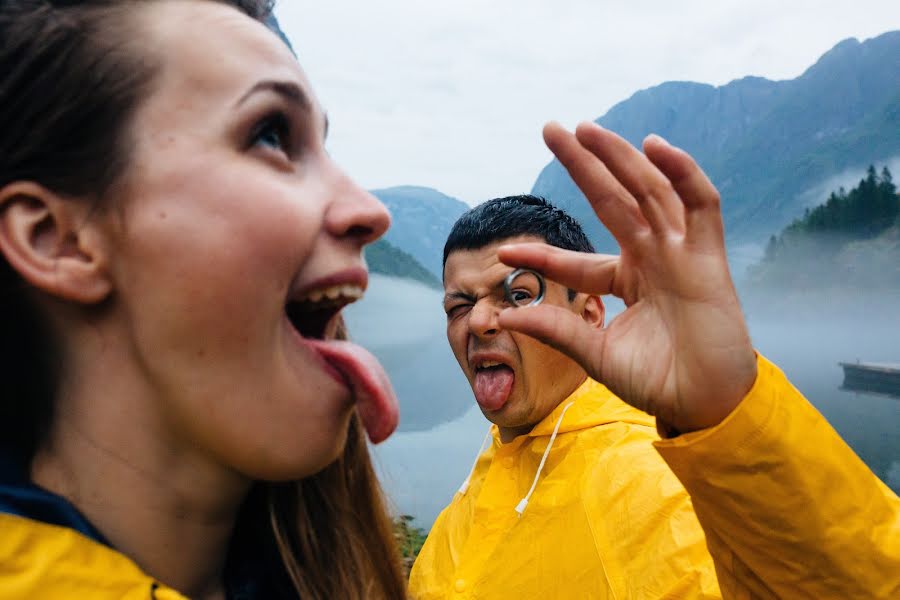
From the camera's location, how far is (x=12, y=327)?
1585 mm

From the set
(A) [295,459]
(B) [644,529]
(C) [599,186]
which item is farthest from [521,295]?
(A) [295,459]

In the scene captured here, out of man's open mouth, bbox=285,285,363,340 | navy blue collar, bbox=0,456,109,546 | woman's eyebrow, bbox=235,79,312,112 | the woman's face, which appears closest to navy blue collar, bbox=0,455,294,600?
navy blue collar, bbox=0,456,109,546

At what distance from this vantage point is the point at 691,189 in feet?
4.98

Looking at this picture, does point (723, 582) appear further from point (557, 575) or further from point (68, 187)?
point (68, 187)

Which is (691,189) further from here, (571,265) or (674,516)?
(674,516)

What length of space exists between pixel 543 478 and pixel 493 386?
2.15 ft

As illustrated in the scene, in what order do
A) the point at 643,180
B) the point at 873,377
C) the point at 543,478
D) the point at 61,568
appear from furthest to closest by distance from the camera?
the point at 873,377 < the point at 543,478 < the point at 643,180 < the point at 61,568

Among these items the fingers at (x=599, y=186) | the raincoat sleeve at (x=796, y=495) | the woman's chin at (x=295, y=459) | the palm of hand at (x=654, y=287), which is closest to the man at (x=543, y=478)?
the raincoat sleeve at (x=796, y=495)

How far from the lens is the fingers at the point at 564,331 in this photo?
1.80 m

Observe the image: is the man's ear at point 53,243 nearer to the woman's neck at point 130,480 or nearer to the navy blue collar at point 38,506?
the woman's neck at point 130,480

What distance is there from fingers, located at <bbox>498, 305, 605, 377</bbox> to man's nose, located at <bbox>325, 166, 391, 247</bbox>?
503 millimetres

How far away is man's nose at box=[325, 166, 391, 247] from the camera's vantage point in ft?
5.02

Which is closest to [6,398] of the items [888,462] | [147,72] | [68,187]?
[68,187]

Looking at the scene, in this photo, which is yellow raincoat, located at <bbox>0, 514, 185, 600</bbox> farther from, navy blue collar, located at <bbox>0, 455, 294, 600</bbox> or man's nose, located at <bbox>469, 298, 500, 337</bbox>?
man's nose, located at <bbox>469, 298, 500, 337</bbox>
